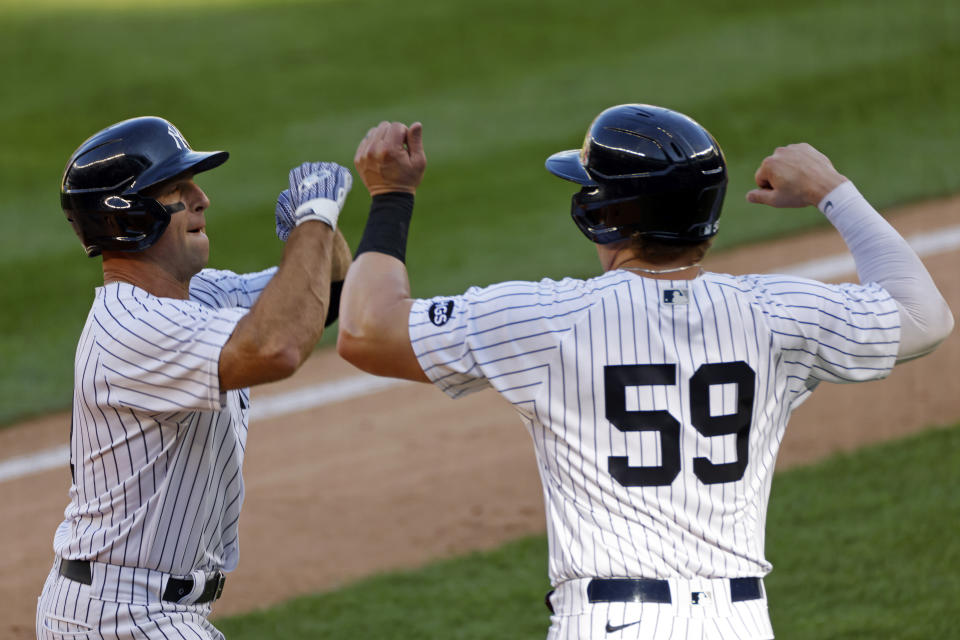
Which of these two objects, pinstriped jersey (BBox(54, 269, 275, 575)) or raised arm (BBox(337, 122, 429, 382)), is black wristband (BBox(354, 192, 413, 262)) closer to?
raised arm (BBox(337, 122, 429, 382))

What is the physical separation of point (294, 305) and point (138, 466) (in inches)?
23.2

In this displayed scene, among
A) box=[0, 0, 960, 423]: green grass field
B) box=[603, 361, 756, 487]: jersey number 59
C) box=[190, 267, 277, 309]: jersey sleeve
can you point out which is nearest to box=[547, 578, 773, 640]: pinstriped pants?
box=[603, 361, 756, 487]: jersey number 59

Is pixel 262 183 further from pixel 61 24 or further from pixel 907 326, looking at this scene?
pixel 907 326

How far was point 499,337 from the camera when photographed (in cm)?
248

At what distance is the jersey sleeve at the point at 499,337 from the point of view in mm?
2473

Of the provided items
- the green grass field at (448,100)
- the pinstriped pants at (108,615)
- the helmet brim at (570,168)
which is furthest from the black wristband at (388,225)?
the green grass field at (448,100)

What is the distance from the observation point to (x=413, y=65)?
13289 mm

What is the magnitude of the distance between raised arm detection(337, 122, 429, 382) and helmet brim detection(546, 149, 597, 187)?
0.34 meters

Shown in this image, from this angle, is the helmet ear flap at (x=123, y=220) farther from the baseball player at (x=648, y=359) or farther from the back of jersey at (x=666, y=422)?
the back of jersey at (x=666, y=422)

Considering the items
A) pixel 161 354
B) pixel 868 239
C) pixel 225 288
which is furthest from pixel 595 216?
pixel 225 288

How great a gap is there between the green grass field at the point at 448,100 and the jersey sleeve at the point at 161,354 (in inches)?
177

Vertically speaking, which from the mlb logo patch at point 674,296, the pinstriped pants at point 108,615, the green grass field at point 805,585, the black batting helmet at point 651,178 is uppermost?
the black batting helmet at point 651,178

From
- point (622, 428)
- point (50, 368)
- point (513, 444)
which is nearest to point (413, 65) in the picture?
point (50, 368)

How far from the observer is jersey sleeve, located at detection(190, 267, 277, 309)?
3.63m
